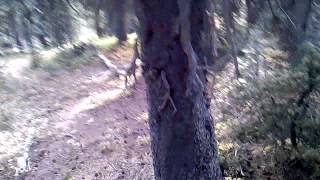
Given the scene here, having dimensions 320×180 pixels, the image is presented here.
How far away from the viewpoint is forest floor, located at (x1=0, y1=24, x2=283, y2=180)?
25.5ft

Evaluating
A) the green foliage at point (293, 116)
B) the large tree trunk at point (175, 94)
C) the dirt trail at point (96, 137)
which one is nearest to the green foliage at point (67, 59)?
the dirt trail at point (96, 137)

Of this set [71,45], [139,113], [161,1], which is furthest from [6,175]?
[71,45]

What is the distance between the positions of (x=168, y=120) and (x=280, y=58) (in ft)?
13.3

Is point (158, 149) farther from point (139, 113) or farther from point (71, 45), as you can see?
point (71, 45)

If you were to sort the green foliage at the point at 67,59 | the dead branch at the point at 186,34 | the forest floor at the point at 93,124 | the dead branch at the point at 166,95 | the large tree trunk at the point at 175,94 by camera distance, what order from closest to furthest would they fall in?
the dead branch at the point at 186,34
the large tree trunk at the point at 175,94
the dead branch at the point at 166,95
the forest floor at the point at 93,124
the green foliage at the point at 67,59

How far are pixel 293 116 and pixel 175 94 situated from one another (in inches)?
74.5

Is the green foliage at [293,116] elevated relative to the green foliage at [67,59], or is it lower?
lower

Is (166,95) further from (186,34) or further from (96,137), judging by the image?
(96,137)

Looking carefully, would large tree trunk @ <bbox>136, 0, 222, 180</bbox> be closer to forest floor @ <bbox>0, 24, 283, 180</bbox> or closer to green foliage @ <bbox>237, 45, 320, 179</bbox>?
green foliage @ <bbox>237, 45, 320, 179</bbox>

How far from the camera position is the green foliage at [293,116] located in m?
5.79

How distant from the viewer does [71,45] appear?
16.5m

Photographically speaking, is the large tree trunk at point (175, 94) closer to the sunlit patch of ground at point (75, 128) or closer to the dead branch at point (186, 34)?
the dead branch at point (186, 34)

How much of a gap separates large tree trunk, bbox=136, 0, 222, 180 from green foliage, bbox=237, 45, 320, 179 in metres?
1.06

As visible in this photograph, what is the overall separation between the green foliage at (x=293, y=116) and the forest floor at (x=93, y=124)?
0.42 metres
